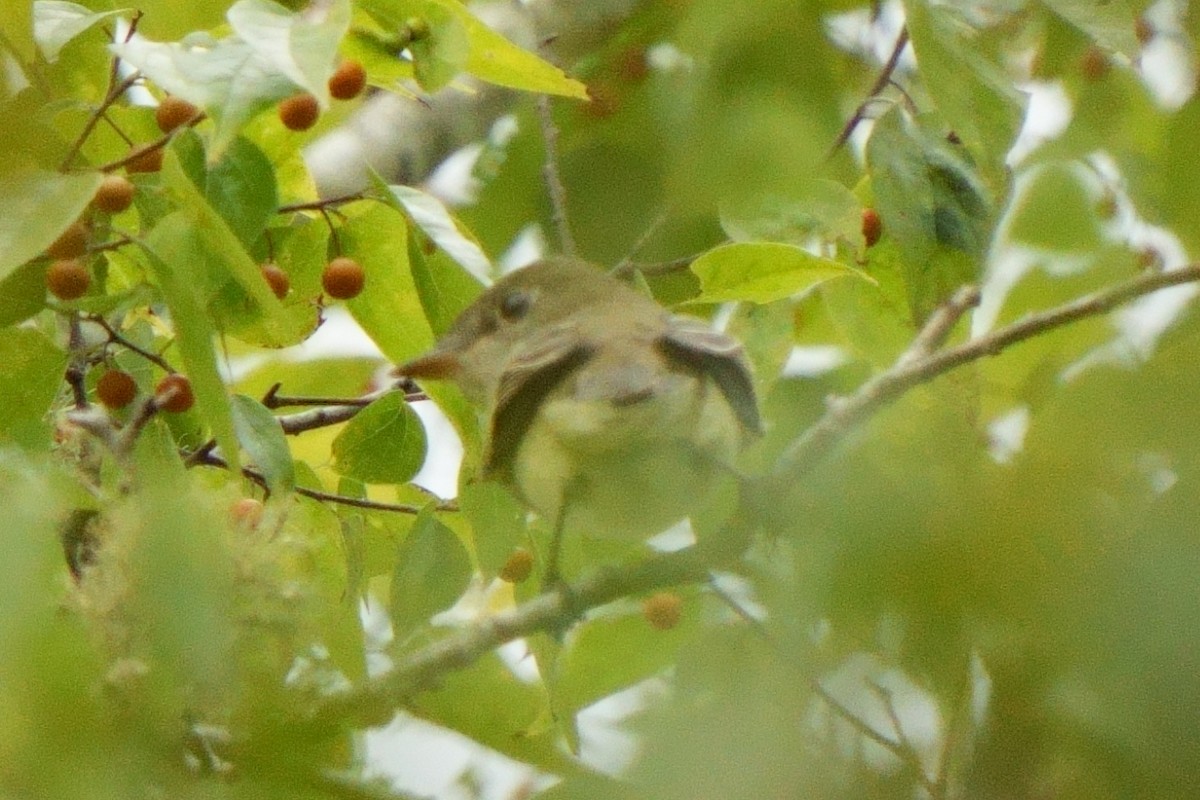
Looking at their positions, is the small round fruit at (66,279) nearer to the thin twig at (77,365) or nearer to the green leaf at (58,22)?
the thin twig at (77,365)

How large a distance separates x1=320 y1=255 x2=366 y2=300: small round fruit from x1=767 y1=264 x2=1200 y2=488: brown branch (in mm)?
958

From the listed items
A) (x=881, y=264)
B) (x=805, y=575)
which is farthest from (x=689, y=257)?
(x=805, y=575)

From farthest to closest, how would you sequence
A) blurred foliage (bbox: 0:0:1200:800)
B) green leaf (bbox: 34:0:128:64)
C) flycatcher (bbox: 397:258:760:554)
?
flycatcher (bbox: 397:258:760:554) < green leaf (bbox: 34:0:128:64) < blurred foliage (bbox: 0:0:1200:800)

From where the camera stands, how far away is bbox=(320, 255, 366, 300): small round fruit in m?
2.38

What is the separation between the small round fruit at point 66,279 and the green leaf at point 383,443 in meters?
0.51

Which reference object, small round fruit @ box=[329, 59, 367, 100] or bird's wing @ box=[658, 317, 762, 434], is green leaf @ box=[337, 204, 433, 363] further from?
bird's wing @ box=[658, 317, 762, 434]

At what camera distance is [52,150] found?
1.78 meters

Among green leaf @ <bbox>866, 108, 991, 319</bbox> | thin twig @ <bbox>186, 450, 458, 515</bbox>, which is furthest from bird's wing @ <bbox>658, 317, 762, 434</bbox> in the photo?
thin twig @ <bbox>186, 450, 458, 515</bbox>

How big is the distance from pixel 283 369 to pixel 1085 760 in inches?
109

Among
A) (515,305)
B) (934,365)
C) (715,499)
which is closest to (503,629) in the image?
(934,365)

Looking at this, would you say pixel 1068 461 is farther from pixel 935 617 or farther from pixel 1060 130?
pixel 1060 130

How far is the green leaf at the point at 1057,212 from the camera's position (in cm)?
139

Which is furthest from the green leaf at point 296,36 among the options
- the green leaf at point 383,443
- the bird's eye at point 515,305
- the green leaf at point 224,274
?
the bird's eye at point 515,305

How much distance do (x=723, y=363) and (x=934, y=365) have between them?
2.43 feet
